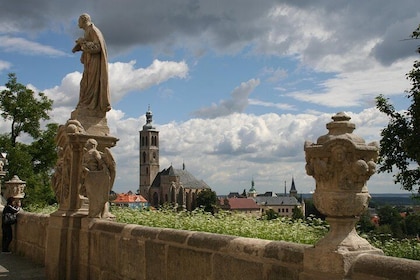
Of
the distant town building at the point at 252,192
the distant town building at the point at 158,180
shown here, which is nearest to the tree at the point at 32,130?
the distant town building at the point at 158,180

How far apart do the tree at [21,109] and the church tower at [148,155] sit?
116m

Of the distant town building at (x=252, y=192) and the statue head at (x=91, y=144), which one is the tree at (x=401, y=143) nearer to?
the statue head at (x=91, y=144)

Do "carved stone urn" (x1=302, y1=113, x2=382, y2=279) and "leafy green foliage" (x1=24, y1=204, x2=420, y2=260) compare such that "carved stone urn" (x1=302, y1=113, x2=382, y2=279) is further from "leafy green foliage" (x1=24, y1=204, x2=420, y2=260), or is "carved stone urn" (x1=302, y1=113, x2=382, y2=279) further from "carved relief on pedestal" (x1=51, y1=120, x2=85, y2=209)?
"carved relief on pedestal" (x1=51, y1=120, x2=85, y2=209)

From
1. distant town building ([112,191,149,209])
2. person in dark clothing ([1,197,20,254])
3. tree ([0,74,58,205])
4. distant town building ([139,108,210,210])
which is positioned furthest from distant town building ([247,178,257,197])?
person in dark clothing ([1,197,20,254])

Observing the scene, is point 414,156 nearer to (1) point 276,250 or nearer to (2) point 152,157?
(1) point 276,250

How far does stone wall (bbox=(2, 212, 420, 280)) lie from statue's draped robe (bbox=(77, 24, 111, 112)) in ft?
6.51

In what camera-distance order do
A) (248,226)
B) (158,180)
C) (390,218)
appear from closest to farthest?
(248,226) → (390,218) → (158,180)

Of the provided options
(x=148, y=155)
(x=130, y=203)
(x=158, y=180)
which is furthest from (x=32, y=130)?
(x=148, y=155)

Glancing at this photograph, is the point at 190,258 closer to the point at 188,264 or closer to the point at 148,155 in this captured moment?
the point at 188,264

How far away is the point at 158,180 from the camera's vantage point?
13888 centimetres

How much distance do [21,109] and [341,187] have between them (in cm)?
3050

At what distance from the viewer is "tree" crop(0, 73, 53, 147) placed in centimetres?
3119

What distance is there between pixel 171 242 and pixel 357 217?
2528mm

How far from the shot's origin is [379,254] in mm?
3436
